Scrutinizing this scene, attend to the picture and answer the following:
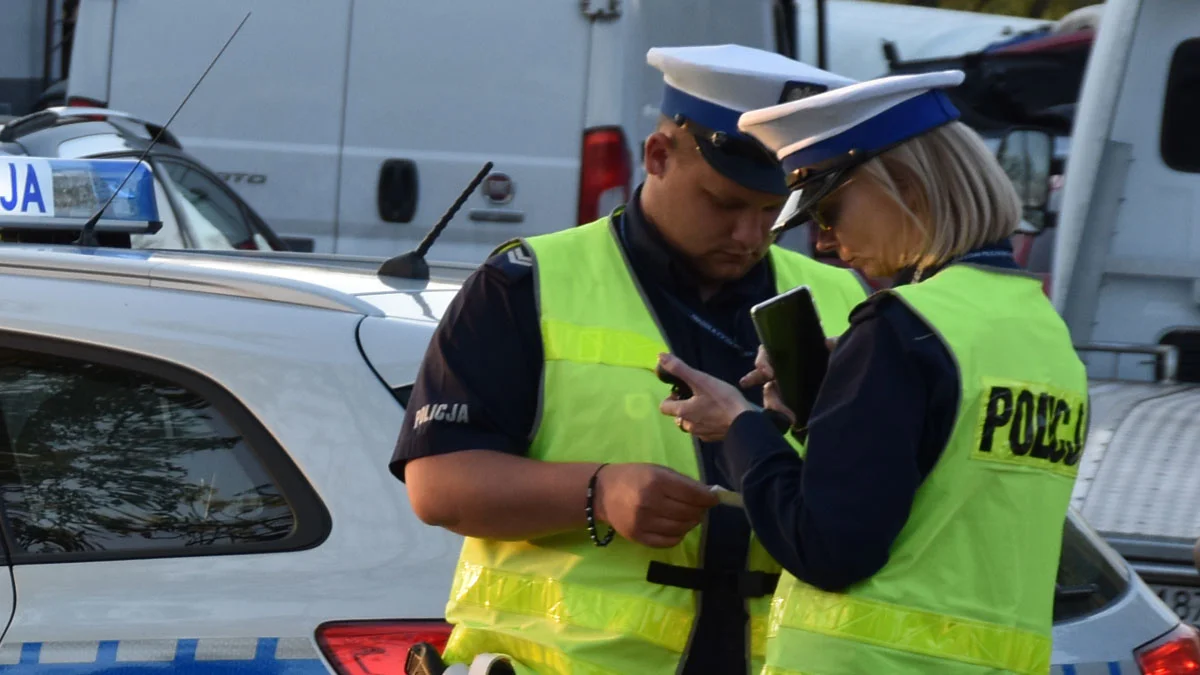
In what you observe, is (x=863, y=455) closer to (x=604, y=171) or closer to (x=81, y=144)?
(x=81, y=144)

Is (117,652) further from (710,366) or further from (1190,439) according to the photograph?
(1190,439)

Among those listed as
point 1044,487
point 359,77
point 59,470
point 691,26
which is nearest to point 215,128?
point 359,77

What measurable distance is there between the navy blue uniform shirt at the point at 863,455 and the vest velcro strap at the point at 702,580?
1.04 feet

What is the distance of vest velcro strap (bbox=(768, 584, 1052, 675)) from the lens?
6.48 feet

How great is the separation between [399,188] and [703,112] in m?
5.10

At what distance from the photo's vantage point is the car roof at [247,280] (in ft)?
9.21

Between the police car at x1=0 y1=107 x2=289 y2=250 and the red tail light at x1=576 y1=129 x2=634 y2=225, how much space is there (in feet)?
5.27

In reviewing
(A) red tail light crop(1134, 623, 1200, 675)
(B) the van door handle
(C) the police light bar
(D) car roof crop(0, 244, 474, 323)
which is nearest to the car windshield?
(B) the van door handle

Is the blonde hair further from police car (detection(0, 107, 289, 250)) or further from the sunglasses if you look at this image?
police car (detection(0, 107, 289, 250))

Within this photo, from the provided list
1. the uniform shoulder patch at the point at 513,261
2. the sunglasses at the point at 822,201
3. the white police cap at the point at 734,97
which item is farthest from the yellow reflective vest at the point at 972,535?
the uniform shoulder patch at the point at 513,261

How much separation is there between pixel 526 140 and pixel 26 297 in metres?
4.61

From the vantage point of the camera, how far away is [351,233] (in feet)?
24.9

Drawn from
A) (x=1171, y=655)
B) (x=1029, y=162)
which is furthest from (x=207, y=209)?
(x=1171, y=655)

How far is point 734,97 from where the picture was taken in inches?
96.4
